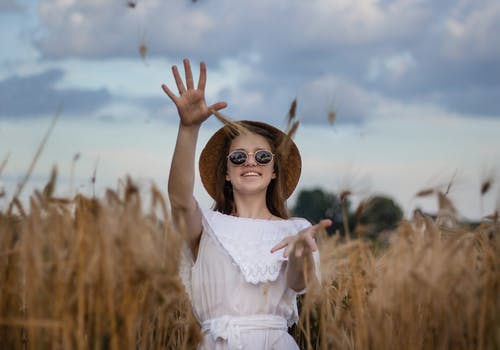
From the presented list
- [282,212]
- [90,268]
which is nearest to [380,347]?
[90,268]

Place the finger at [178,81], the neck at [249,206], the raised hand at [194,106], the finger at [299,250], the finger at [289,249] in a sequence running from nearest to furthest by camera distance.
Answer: the finger at [289,249] < the finger at [299,250] < the raised hand at [194,106] < the finger at [178,81] < the neck at [249,206]

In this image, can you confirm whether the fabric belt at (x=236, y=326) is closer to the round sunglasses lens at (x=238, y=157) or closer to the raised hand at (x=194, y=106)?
the round sunglasses lens at (x=238, y=157)

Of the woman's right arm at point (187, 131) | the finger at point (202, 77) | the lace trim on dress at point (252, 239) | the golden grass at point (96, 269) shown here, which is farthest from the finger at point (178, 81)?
the golden grass at point (96, 269)

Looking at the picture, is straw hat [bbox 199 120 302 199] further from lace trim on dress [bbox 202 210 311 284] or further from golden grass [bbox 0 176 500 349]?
golden grass [bbox 0 176 500 349]

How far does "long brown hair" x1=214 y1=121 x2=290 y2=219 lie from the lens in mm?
4379

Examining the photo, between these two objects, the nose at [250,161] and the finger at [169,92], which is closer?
the finger at [169,92]

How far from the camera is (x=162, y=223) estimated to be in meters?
2.63

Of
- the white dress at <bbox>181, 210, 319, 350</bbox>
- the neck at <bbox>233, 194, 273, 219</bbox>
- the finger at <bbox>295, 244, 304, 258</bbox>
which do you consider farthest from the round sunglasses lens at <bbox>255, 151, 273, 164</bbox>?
the finger at <bbox>295, 244, 304, 258</bbox>

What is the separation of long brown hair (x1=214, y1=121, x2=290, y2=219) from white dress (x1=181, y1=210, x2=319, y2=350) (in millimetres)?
437

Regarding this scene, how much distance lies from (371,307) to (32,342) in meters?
1.40

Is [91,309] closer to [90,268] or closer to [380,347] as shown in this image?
[90,268]

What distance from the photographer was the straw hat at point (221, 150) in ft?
14.6

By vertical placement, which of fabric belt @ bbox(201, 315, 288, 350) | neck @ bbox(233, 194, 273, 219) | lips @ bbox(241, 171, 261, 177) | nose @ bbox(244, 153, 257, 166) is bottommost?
fabric belt @ bbox(201, 315, 288, 350)

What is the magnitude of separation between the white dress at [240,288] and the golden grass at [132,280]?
0.54 meters
